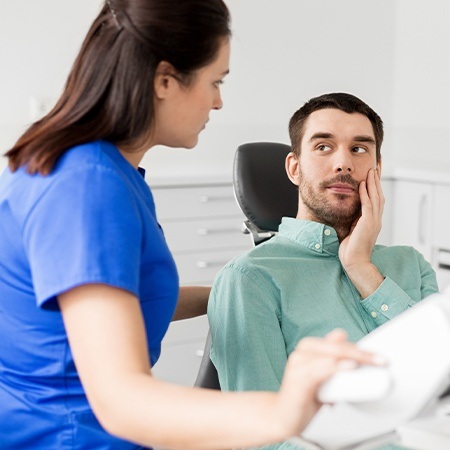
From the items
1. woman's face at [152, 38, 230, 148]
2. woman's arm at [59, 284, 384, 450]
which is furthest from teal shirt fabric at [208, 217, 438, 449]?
woman's arm at [59, 284, 384, 450]

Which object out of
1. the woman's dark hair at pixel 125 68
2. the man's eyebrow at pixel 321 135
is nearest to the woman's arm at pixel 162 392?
the woman's dark hair at pixel 125 68

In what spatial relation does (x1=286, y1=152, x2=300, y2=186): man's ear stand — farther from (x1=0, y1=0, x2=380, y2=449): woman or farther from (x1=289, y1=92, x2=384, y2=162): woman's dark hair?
(x1=0, y1=0, x2=380, y2=449): woman

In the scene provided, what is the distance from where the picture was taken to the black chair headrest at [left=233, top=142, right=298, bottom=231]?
2363 mm

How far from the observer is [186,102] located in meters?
1.21

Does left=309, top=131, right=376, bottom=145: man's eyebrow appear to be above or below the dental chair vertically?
above

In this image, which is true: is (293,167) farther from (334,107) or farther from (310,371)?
(310,371)

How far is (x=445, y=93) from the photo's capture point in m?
4.37

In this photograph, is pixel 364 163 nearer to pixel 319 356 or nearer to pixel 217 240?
pixel 319 356

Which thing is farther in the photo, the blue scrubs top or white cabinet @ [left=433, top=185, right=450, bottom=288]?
white cabinet @ [left=433, top=185, right=450, bottom=288]

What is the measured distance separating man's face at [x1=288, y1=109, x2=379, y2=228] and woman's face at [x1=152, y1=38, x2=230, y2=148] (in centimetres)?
75

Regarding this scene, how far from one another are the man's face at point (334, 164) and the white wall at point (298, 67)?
1.82 metres

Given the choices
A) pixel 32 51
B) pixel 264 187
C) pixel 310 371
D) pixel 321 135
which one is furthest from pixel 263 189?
pixel 32 51

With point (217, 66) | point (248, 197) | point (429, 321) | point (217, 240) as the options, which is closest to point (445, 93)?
point (217, 240)

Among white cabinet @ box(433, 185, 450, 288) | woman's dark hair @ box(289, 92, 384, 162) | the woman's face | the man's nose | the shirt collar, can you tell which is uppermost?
the woman's face
